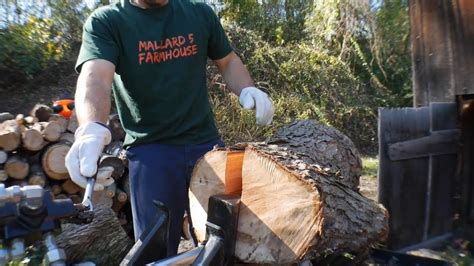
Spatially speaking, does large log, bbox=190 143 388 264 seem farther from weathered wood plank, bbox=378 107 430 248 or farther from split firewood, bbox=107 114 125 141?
split firewood, bbox=107 114 125 141

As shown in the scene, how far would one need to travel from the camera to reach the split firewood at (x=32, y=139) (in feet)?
14.8

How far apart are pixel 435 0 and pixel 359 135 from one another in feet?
16.4

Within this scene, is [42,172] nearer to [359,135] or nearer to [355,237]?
[355,237]

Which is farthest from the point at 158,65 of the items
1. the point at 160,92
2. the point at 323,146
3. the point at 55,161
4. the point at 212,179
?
the point at 55,161

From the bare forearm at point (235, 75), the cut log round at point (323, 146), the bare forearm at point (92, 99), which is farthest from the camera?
the bare forearm at point (235, 75)

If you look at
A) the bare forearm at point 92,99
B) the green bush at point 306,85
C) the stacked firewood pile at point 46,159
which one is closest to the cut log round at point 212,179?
the bare forearm at point 92,99

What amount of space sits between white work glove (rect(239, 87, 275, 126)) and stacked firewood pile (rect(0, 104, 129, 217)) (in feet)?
6.89

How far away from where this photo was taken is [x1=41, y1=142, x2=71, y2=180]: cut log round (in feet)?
15.0

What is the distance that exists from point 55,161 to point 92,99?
2446mm

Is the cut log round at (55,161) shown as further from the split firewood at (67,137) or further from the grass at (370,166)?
the grass at (370,166)

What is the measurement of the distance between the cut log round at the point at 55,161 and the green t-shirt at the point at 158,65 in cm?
203

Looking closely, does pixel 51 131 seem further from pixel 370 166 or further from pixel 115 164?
pixel 370 166

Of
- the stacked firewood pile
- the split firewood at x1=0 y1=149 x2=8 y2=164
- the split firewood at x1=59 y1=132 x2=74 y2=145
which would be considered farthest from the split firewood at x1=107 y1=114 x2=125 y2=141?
the split firewood at x1=0 y1=149 x2=8 y2=164

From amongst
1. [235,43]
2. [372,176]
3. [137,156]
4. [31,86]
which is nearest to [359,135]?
[372,176]
